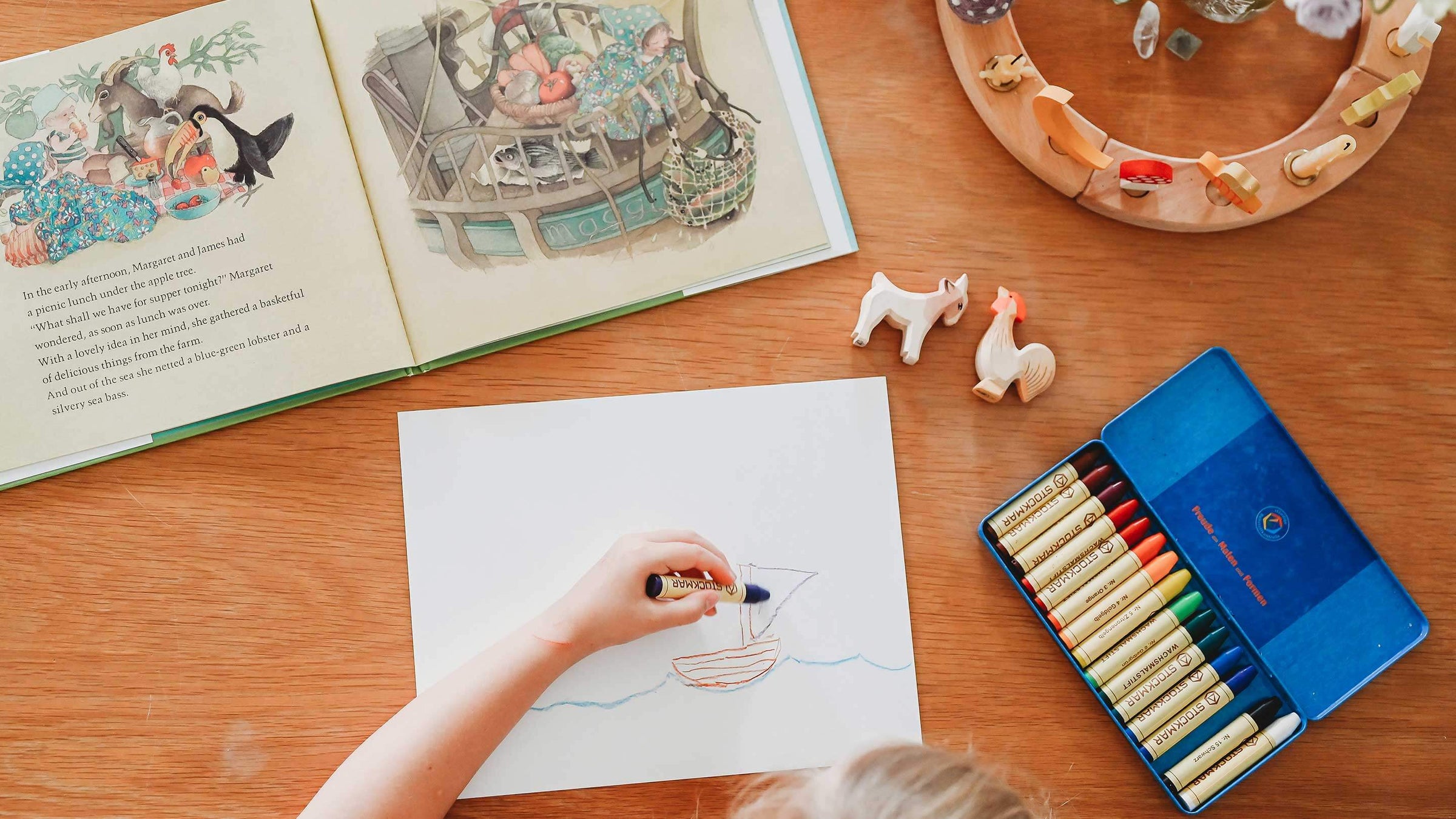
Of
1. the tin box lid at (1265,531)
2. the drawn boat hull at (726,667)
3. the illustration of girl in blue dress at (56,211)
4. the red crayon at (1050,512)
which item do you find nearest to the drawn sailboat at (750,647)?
the drawn boat hull at (726,667)

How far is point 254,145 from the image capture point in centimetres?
Result: 63

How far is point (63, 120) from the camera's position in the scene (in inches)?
24.9

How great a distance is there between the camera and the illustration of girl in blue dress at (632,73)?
2.13 ft

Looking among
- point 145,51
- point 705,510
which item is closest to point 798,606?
point 705,510

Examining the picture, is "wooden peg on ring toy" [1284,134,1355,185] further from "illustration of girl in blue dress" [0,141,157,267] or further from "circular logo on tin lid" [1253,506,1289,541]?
"illustration of girl in blue dress" [0,141,157,267]

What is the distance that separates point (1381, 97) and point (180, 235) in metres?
0.80

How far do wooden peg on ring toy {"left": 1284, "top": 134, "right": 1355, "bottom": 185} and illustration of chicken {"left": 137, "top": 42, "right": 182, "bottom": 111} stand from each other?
0.76 m

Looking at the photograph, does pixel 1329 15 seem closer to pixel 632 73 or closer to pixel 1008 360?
pixel 1008 360

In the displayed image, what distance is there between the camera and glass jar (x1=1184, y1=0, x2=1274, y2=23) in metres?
0.63

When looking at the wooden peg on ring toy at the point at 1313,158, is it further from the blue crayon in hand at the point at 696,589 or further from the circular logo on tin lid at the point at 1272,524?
the blue crayon in hand at the point at 696,589

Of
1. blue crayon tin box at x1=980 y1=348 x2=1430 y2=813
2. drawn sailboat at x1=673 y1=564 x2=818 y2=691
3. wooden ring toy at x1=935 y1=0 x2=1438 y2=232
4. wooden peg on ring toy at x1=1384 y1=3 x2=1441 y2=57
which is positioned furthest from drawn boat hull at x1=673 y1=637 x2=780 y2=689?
wooden peg on ring toy at x1=1384 y1=3 x2=1441 y2=57

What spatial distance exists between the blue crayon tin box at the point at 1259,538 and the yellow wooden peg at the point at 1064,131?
16cm

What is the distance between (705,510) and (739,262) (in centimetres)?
17

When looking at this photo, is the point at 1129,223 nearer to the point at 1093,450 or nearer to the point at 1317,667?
the point at 1093,450
